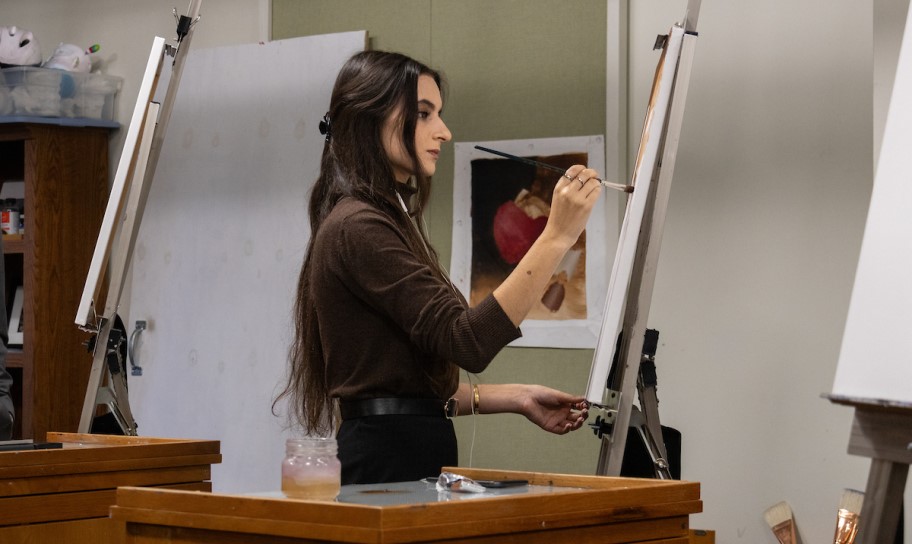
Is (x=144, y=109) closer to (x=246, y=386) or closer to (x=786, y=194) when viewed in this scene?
(x=246, y=386)

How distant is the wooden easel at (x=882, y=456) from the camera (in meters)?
1.13

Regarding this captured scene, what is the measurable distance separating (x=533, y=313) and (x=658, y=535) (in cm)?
171

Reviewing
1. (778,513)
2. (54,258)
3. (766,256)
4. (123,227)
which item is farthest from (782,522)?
(54,258)

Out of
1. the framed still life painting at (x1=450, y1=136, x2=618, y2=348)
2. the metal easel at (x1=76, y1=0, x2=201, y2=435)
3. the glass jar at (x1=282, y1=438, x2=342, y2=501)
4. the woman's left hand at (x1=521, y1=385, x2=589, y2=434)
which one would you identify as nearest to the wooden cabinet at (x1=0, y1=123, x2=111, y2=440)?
the metal easel at (x1=76, y1=0, x2=201, y2=435)

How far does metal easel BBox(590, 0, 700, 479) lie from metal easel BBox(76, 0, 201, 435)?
1106 millimetres

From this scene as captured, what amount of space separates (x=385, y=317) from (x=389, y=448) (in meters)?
0.20

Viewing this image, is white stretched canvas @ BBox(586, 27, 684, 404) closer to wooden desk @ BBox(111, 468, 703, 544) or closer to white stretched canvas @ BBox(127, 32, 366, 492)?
wooden desk @ BBox(111, 468, 703, 544)

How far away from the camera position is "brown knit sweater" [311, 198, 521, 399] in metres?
1.55

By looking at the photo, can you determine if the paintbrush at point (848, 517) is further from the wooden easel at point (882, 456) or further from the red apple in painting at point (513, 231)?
the wooden easel at point (882, 456)

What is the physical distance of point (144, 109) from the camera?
246 cm

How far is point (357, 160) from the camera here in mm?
1779

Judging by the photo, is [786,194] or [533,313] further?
[533,313]

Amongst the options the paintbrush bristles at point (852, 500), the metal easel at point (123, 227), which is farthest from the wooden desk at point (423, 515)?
the paintbrush bristles at point (852, 500)

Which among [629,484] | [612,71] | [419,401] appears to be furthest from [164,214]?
[629,484]
